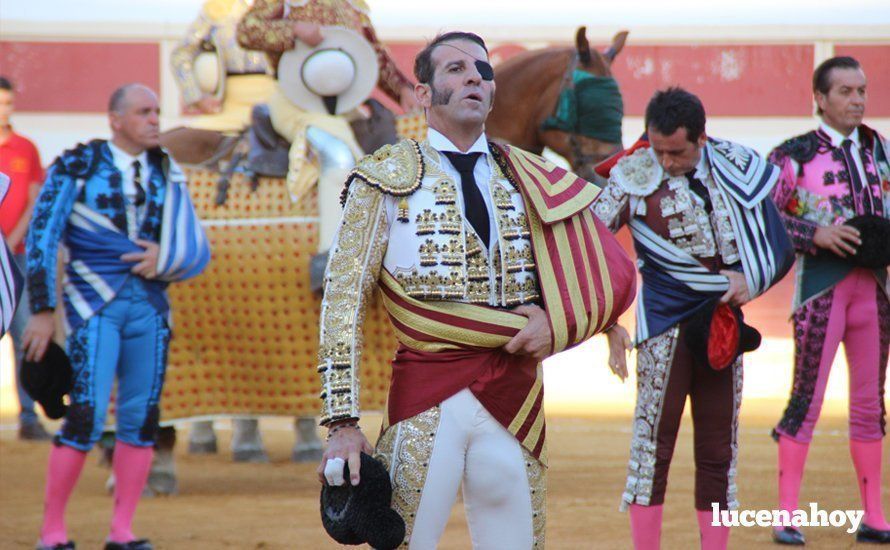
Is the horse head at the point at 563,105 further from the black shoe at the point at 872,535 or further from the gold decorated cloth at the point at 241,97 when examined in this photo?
the black shoe at the point at 872,535

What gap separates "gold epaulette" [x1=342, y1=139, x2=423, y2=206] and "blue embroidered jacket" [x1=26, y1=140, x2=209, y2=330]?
2.10m

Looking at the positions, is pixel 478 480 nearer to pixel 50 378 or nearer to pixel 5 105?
pixel 50 378

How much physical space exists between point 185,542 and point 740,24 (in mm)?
12055

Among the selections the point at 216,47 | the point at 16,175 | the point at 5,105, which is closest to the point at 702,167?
the point at 216,47

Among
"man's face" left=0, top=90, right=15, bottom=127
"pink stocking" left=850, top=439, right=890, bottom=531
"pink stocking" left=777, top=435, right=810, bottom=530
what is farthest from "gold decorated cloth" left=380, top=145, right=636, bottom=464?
"man's face" left=0, top=90, right=15, bottom=127

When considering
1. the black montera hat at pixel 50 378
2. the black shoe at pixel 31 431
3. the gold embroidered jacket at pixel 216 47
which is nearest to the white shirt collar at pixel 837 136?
the black montera hat at pixel 50 378

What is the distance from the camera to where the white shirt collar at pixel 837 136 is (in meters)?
4.95

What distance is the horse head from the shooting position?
5805mm

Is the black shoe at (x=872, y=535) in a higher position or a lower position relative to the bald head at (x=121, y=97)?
lower

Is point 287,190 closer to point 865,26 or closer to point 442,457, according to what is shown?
point 442,457

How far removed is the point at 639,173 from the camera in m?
4.15

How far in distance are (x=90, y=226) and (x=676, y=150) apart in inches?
83.2

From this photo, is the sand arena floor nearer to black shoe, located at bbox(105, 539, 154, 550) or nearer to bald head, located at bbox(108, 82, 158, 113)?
black shoe, located at bbox(105, 539, 154, 550)

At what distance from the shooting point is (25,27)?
1502 centimetres
